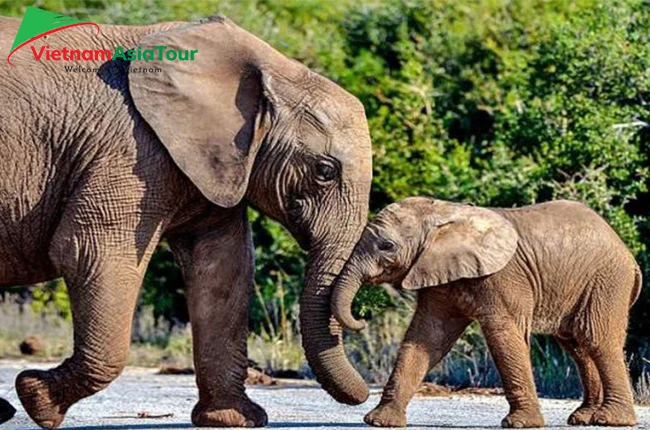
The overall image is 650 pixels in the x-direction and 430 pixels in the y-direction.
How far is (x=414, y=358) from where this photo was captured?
12523 millimetres

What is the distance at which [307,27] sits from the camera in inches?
1030

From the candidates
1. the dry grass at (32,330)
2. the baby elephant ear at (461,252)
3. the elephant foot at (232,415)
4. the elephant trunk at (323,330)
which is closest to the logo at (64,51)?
the elephant trunk at (323,330)

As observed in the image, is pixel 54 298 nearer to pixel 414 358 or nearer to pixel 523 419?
pixel 414 358

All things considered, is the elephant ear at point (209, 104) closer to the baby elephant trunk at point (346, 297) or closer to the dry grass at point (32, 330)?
the baby elephant trunk at point (346, 297)

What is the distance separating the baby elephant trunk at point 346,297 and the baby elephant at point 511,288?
296 mm

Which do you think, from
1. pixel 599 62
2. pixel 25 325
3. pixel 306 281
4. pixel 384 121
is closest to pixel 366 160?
pixel 306 281

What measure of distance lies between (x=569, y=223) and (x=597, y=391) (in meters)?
1.16

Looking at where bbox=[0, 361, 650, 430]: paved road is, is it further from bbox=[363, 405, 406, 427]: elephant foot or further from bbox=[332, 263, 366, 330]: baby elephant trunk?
bbox=[332, 263, 366, 330]: baby elephant trunk

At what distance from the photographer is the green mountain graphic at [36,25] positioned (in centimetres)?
1165

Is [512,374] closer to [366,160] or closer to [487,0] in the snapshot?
[366,160]

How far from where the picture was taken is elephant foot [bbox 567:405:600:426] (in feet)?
41.5

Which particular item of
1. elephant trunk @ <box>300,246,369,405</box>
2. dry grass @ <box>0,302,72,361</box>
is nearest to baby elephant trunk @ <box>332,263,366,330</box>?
elephant trunk @ <box>300,246,369,405</box>

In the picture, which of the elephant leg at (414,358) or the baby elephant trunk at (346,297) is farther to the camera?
the elephant leg at (414,358)

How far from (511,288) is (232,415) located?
6.60 feet
